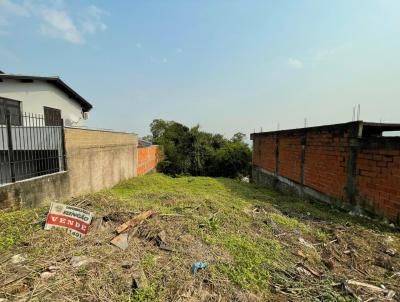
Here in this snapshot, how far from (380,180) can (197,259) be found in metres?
4.03

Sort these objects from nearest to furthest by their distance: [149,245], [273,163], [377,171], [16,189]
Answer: [149,245] < [377,171] < [16,189] < [273,163]

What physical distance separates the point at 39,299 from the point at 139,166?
47.3 ft

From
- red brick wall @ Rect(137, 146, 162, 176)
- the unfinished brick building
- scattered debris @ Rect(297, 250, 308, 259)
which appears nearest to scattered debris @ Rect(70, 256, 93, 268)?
scattered debris @ Rect(297, 250, 308, 259)

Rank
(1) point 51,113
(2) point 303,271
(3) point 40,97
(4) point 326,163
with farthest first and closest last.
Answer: (1) point 51,113, (3) point 40,97, (4) point 326,163, (2) point 303,271

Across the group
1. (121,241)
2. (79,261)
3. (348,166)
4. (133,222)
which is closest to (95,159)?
(133,222)

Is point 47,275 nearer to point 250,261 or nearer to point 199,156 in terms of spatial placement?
point 250,261

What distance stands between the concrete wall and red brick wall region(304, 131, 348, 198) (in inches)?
292

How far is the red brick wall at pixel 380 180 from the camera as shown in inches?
174

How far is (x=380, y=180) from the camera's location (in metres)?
4.75

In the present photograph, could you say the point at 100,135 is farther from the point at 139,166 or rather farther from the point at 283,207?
the point at 283,207

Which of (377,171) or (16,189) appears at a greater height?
(377,171)

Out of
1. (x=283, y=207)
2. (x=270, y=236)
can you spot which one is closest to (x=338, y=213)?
(x=283, y=207)

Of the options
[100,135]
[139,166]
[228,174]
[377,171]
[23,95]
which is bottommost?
[228,174]

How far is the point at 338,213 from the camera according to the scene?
18.5ft
